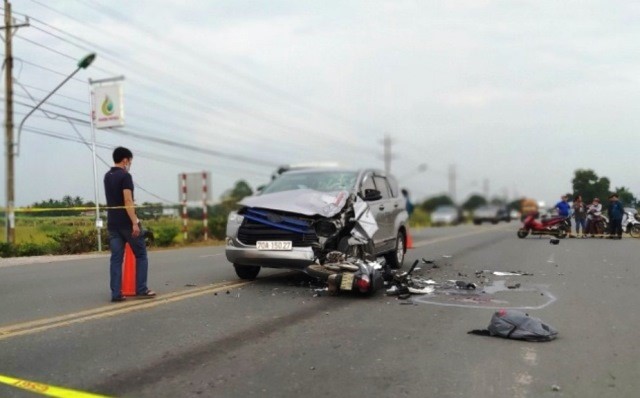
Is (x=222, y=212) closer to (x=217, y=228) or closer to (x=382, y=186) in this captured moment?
(x=217, y=228)

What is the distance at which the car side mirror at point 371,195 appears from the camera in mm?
9403

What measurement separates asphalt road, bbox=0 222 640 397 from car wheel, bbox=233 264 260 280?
210mm

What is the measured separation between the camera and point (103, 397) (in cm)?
384

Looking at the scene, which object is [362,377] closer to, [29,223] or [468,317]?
[468,317]

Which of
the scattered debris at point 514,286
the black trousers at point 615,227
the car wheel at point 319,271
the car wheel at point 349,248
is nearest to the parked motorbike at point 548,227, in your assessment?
the black trousers at point 615,227

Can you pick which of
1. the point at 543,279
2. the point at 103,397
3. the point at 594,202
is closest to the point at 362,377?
the point at 103,397

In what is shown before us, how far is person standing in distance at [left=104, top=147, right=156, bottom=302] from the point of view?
23.6 ft

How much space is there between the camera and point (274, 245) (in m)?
8.20

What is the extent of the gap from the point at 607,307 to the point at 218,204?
2276 cm

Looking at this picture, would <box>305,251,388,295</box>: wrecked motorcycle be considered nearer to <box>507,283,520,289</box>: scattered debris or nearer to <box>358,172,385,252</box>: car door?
<box>358,172,385,252</box>: car door

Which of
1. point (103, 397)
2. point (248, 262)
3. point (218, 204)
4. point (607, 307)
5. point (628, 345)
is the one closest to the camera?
point (103, 397)

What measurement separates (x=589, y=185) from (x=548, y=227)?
150 inches

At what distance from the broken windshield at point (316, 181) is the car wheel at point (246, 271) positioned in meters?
1.20

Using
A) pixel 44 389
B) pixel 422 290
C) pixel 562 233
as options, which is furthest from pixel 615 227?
pixel 44 389
